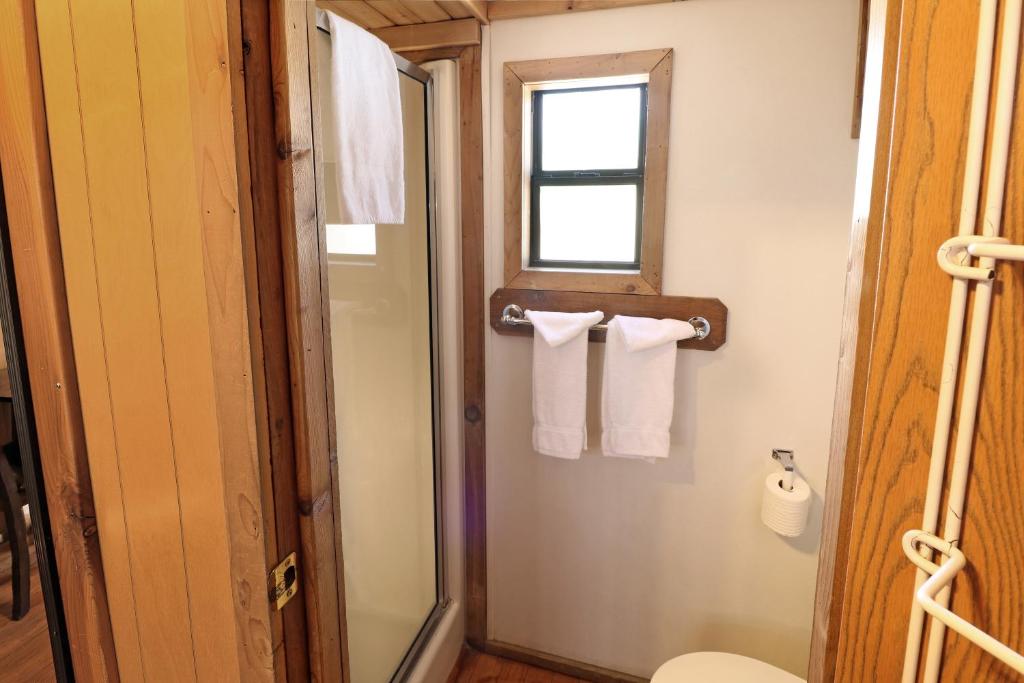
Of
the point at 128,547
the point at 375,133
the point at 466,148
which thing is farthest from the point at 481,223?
the point at 128,547

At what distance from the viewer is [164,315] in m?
0.86

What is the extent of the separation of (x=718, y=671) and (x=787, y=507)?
49 cm

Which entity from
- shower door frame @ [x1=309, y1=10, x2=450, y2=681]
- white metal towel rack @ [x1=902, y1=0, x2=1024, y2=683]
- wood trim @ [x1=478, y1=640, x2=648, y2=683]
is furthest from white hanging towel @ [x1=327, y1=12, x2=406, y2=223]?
wood trim @ [x1=478, y1=640, x2=648, y2=683]

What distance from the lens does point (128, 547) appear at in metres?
0.99

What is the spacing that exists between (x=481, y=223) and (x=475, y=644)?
1583 mm

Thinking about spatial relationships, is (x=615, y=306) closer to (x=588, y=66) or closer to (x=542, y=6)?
(x=588, y=66)

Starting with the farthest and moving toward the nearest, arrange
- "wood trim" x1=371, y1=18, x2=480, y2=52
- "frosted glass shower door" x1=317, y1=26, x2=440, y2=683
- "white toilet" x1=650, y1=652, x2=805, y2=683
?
"wood trim" x1=371, y1=18, x2=480, y2=52, "white toilet" x1=650, y1=652, x2=805, y2=683, "frosted glass shower door" x1=317, y1=26, x2=440, y2=683

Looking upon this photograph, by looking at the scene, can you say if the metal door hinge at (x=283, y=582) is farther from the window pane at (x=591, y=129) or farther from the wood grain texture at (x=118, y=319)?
the window pane at (x=591, y=129)

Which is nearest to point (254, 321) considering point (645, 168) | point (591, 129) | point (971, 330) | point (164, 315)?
point (164, 315)

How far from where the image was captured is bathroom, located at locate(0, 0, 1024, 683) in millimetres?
579

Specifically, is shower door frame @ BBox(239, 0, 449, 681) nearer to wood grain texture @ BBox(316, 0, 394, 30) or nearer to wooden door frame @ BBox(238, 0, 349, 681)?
wooden door frame @ BBox(238, 0, 349, 681)

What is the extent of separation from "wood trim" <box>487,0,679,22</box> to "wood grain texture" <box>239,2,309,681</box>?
1.14 m

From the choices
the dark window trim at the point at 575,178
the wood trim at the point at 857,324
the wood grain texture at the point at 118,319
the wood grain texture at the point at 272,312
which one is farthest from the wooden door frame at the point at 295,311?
the dark window trim at the point at 575,178

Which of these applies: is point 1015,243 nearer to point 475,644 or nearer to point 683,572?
point 683,572
